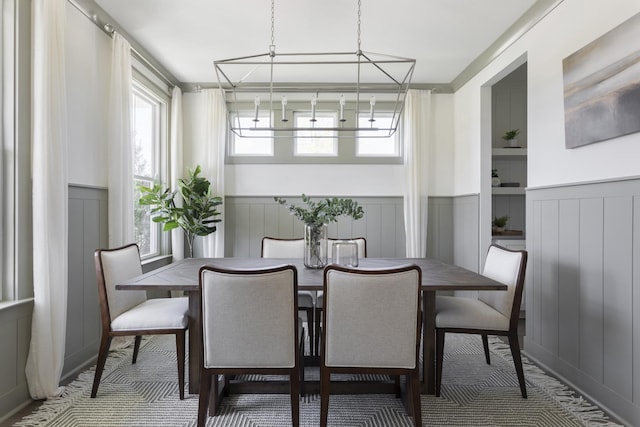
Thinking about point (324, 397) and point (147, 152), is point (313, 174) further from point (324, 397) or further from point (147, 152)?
point (324, 397)

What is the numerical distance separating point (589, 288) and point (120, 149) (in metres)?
3.50

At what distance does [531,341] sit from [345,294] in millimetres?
1971

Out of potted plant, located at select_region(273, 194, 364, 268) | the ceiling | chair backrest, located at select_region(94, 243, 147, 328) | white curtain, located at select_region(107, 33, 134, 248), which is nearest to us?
chair backrest, located at select_region(94, 243, 147, 328)

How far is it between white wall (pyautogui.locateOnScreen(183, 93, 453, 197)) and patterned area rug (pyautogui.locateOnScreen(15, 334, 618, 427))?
7.69 ft

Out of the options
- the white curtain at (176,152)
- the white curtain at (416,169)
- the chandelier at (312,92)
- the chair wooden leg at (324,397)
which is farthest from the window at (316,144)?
the chair wooden leg at (324,397)

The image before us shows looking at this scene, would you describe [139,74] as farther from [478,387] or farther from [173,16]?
[478,387]

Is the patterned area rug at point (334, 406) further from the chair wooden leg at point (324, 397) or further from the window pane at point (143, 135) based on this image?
the window pane at point (143, 135)

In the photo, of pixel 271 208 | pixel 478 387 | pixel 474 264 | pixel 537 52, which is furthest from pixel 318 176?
pixel 478 387

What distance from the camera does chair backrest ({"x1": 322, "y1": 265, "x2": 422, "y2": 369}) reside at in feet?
5.56

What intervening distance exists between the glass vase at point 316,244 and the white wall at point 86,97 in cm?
171

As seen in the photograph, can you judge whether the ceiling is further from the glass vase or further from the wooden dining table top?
the wooden dining table top

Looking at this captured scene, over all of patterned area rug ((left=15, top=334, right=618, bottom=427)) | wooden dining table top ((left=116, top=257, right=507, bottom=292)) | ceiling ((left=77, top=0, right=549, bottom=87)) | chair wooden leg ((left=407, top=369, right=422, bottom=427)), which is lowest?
patterned area rug ((left=15, top=334, right=618, bottom=427))

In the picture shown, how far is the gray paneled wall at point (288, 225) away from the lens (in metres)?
4.39

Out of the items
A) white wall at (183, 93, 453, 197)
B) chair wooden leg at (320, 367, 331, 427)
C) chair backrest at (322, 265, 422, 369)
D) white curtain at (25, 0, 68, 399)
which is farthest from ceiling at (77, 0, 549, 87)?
chair wooden leg at (320, 367, 331, 427)
